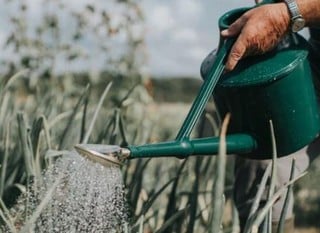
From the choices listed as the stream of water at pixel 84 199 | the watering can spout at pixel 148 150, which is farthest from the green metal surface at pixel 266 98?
the stream of water at pixel 84 199

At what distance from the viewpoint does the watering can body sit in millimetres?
1471

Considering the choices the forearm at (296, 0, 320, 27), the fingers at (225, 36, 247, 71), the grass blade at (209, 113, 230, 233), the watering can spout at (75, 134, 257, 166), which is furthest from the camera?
the forearm at (296, 0, 320, 27)

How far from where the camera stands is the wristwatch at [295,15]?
1493 millimetres

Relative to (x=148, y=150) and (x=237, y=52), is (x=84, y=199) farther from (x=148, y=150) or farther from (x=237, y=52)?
(x=237, y=52)

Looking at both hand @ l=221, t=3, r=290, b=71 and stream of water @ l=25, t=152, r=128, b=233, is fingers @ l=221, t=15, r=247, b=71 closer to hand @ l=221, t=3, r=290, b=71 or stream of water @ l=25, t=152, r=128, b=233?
hand @ l=221, t=3, r=290, b=71

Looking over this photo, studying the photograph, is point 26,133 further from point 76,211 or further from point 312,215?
point 312,215

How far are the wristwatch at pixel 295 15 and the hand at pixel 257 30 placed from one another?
0.04 feet

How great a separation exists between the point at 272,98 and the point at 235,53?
13 cm

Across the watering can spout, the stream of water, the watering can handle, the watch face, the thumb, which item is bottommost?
the stream of water

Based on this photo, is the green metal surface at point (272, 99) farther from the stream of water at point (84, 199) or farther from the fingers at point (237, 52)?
the stream of water at point (84, 199)

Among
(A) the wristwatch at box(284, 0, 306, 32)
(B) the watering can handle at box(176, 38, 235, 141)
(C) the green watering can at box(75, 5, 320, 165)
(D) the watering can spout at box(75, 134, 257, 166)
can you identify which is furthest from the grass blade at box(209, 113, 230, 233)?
(A) the wristwatch at box(284, 0, 306, 32)

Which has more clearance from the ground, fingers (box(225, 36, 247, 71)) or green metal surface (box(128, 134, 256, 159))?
fingers (box(225, 36, 247, 71))

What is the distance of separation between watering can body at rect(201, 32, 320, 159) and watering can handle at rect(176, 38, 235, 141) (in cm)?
7

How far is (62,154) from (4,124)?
1.79 ft
